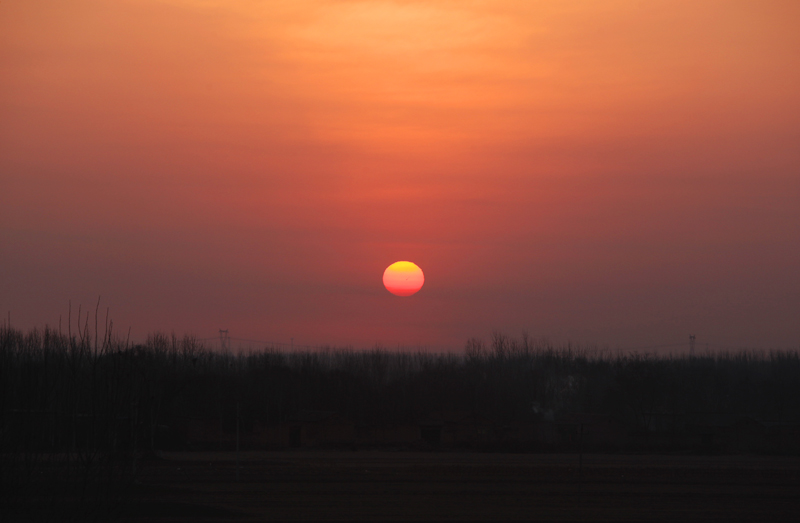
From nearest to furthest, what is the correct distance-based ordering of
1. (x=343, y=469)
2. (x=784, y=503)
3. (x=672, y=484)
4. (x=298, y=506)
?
(x=298, y=506) < (x=784, y=503) < (x=672, y=484) < (x=343, y=469)

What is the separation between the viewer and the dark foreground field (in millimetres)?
31797

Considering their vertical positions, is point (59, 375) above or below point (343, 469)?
above

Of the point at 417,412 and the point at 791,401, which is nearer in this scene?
the point at 417,412

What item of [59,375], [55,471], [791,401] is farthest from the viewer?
[791,401]

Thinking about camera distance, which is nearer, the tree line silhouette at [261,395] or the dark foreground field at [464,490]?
the tree line silhouette at [261,395]

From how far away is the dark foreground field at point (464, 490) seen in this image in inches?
1252

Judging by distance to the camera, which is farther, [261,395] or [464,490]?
[261,395]

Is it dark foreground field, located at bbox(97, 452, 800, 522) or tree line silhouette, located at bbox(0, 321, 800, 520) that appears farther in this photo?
dark foreground field, located at bbox(97, 452, 800, 522)

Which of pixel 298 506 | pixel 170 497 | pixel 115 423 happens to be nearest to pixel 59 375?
pixel 115 423

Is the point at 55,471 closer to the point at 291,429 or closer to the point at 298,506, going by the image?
the point at 298,506

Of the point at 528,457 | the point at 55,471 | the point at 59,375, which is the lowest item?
the point at 528,457

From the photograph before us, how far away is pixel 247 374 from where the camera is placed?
120 m

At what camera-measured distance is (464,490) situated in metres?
40.2

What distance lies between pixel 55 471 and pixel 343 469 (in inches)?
1727
